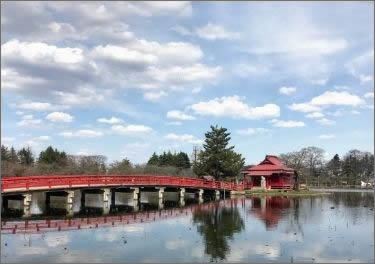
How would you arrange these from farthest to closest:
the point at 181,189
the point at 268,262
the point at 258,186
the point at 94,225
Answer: the point at 258,186
the point at 181,189
the point at 94,225
the point at 268,262

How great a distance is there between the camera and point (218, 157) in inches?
2179

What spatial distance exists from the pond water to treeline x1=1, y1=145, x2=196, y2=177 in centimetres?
3863

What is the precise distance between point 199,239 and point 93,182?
19487 mm

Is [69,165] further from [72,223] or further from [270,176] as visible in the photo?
[72,223]

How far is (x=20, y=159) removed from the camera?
326 ft

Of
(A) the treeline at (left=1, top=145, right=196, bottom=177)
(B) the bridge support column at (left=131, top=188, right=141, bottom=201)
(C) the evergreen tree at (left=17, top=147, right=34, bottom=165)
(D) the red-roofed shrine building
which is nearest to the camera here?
(B) the bridge support column at (left=131, top=188, right=141, bottom=201)

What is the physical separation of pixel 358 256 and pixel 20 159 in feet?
300

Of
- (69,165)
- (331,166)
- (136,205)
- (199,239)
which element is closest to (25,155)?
(69,165)

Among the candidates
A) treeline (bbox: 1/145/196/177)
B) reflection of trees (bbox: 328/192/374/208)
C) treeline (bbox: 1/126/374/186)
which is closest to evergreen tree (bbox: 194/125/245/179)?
treeline (bbox: 1/126/374/186)

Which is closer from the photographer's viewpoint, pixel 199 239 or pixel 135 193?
pixel 199 239

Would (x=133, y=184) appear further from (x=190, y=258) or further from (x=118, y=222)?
(x=190, y=258)

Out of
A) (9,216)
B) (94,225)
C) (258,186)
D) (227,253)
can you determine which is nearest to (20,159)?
(258,186)

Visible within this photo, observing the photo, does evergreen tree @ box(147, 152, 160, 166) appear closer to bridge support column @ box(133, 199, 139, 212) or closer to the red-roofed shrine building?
the red-roofed shrine building

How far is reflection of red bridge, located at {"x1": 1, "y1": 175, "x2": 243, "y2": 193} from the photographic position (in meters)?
33.2
